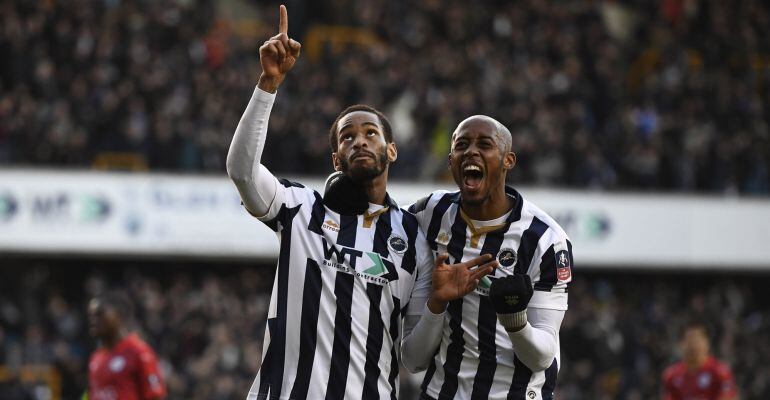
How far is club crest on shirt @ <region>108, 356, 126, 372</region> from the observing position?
9.25 meters

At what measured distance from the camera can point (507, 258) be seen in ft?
17.2

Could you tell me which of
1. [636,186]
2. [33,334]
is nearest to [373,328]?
[33,334]

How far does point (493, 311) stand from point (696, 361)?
7165 millimetres

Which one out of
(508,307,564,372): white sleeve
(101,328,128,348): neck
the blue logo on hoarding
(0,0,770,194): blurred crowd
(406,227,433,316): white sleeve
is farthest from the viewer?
(0,0,770,194): blurred crowd

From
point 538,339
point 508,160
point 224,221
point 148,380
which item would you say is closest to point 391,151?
point 508,160

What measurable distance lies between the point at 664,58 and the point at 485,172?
55.3ft

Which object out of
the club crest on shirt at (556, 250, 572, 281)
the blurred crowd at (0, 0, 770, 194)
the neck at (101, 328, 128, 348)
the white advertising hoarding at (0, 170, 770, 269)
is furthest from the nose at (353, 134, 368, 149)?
the blurred crowd at (0, 0, 770, 194)

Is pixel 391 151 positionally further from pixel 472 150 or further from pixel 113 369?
pixel 113 369

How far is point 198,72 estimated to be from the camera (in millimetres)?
16953

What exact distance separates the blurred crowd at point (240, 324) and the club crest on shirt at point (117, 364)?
503cm

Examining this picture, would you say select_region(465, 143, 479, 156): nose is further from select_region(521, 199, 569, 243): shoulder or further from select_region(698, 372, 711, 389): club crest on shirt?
select_region(698, 372, 711, 389): club crest on shirt

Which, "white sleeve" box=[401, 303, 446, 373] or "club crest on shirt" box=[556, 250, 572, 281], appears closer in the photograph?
"white sleeve" box=[401, 303, 446, 373]

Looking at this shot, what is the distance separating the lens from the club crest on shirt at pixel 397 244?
5266 mm

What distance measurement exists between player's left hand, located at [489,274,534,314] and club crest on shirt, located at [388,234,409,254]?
1.88ft
